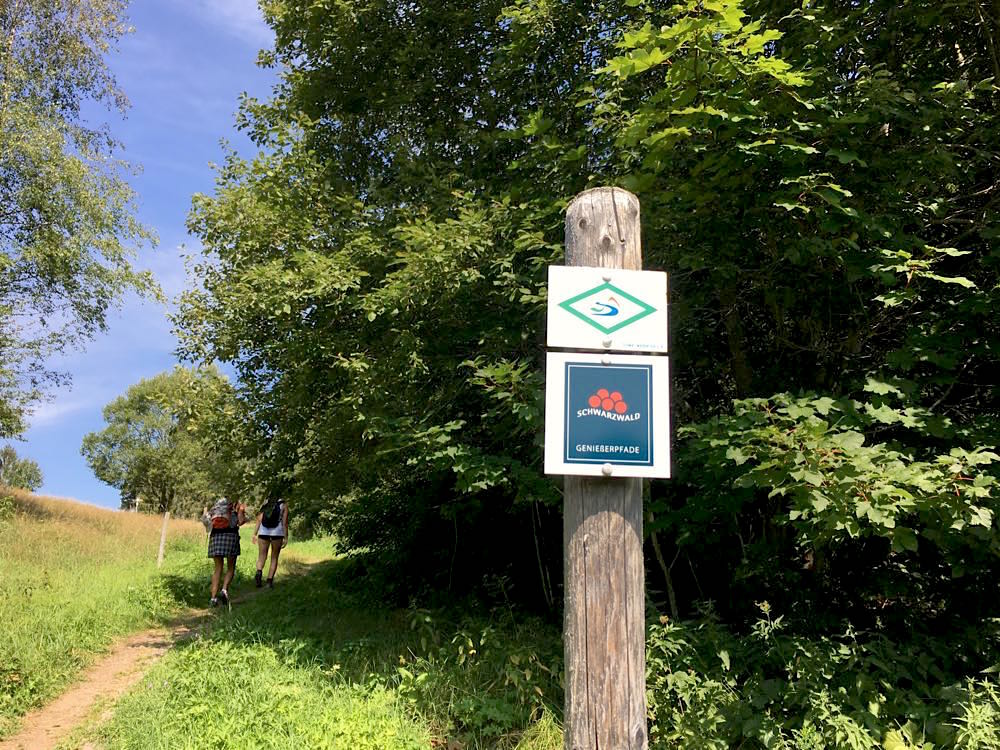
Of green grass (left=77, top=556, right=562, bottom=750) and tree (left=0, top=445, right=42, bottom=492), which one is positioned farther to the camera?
tree (left=0, top=445, right=42, bottom=492)

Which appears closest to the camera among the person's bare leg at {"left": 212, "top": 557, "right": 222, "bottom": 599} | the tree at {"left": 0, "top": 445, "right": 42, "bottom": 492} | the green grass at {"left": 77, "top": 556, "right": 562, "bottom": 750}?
the green grass at {"left": 77, "top": 556, "right": 562, "bottom": 750}

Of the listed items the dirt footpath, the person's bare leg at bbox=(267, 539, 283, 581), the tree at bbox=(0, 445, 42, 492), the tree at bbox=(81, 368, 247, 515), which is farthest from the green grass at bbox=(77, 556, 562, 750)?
the tree at bbox=(0, 445, 42, 492)

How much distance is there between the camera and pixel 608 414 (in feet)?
7.20

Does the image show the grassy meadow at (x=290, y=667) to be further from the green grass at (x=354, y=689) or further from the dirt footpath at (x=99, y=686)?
the dirt footpath at (x=99, y=686)

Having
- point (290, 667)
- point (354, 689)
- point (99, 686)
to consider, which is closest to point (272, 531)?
point (99, 686)

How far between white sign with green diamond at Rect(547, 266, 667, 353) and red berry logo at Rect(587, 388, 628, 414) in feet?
0.53

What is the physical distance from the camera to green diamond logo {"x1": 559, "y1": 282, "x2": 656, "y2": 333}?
2.29 metres

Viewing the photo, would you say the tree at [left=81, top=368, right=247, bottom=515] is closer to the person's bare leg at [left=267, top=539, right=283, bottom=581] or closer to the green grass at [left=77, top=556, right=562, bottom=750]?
the person's bare leg at [left=267, top=539, right=283, bottom=581]

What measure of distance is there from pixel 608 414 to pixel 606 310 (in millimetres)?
362

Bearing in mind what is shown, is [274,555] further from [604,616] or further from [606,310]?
[606,310]

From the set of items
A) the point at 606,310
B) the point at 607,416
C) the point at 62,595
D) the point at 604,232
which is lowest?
the point at 62,595

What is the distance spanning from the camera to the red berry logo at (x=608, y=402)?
2203 mm

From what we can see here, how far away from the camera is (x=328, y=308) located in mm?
7238

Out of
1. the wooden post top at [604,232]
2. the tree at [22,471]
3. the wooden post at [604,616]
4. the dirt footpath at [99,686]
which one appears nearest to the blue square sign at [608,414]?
the wooden post at [604,616]
